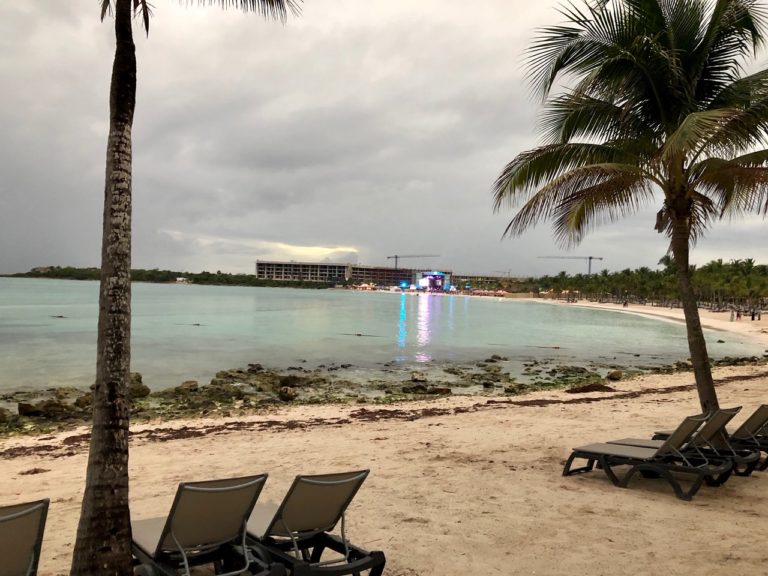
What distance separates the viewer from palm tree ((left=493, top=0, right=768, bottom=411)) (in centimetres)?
798

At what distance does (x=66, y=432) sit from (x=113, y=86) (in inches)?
457

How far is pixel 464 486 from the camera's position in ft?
24.2

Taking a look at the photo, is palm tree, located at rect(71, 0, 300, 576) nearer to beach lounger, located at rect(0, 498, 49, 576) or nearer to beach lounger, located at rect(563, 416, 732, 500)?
beach lounger, located at rect(0, 498, 49, 576)

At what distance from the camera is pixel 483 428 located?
11.8m

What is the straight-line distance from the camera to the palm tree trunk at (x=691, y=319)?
329 inches

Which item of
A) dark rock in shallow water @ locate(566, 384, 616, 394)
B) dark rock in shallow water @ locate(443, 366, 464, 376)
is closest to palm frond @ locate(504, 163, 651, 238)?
dark rock in shallow water @ locate(566, 384, 616, 394)

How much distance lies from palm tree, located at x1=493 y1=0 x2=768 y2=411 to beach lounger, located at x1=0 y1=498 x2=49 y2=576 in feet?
22.4

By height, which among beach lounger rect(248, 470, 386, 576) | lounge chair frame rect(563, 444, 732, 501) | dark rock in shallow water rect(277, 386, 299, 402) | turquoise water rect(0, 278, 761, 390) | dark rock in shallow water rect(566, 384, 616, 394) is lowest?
turquoise water rect(0, 278, 761, 390)

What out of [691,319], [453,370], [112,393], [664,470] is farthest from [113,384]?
[453,370]

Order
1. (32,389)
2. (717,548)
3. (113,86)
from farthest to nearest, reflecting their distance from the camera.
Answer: (32,389) < (717,548) < (113,86)

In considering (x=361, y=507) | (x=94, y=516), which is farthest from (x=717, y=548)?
(x=94, y=516)

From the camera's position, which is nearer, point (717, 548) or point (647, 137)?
point (717, 548)

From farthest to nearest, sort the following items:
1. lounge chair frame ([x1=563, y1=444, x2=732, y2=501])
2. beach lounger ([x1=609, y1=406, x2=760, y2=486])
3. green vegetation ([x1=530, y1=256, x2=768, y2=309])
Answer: green vegetation ([x1=530, y1=256, x2=768, y2=309]) < beach lounger ([x1=609, y1=406, x2=760, y2=486]) < lounge chair frame ([x1=563, y1=444, x2=732, y2=501])

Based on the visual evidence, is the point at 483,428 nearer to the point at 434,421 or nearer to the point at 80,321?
the point at 434,421
